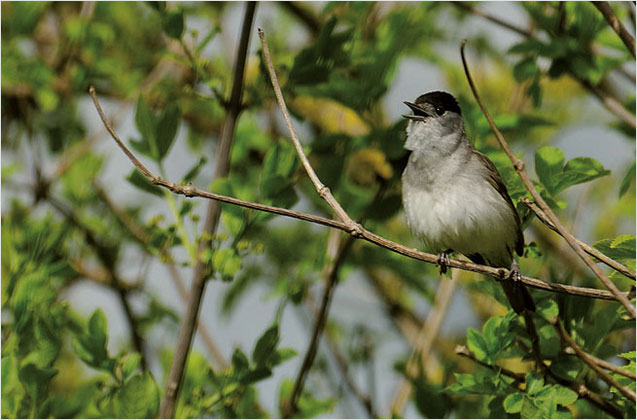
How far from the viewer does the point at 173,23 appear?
227cm

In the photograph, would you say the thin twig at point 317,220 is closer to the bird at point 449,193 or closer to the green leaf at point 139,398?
the green leaf at point 139,398

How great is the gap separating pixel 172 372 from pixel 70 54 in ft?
5.58

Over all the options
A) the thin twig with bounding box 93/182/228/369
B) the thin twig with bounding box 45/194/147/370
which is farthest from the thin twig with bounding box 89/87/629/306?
the thin twig with bounding box 45/194/147/370

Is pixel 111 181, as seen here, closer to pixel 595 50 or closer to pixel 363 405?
pixel 363 405

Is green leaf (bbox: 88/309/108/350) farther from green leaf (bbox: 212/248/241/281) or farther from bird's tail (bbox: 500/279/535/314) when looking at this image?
bird's tail (bbox: 500/279/535/314)

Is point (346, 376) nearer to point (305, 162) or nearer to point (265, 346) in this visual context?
point (265, 346)

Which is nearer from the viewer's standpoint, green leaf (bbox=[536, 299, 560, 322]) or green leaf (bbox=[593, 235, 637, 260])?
green leaf (bbox=[593, 235, 637, 260])

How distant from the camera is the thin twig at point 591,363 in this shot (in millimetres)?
1758

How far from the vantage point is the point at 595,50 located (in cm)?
262

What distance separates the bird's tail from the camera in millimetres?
2137

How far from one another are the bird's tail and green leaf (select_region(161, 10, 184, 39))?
44.2 inches

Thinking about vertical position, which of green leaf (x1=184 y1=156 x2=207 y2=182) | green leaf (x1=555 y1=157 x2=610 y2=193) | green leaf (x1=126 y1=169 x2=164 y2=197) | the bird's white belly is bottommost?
the bird's white belly

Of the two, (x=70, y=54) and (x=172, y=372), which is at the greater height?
(x=70, y=54)

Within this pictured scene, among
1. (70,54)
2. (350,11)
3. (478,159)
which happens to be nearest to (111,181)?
(70,54)
